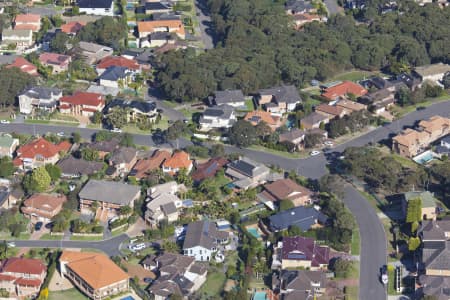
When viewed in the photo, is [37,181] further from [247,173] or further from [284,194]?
[284,194]

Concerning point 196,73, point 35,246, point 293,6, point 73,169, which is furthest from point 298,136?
point 293,6

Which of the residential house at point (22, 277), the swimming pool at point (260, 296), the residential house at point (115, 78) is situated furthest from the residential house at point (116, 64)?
the swimming pool at point (260, 296)

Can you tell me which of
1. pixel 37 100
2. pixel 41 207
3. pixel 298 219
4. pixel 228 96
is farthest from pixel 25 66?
pixel 298 219

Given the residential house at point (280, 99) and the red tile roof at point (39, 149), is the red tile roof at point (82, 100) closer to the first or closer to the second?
the red tile roof at point (39, 149)

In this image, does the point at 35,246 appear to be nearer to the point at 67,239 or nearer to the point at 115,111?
the point at 67,239

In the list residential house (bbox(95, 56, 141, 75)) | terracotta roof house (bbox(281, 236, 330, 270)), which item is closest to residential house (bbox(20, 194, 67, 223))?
terracotta roof house (bbox(281, 236, 330, 270))

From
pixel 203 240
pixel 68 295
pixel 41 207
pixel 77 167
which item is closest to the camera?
pixel 68 295
